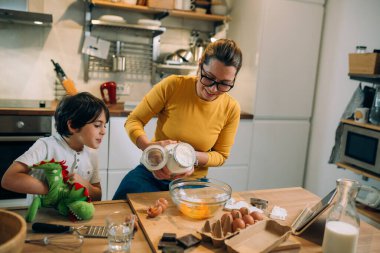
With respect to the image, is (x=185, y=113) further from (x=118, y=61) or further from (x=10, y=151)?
(x=118, y=61)

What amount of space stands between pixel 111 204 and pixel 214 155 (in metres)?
0.55

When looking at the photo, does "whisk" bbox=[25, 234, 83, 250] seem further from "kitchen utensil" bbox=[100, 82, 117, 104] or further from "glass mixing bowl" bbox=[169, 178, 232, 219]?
"kitchen utensil" bbox=[100, 82, 117, 104]

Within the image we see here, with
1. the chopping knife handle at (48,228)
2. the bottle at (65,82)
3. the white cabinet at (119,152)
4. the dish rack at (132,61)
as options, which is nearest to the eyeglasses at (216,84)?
the chopping knife handle at (48,228)

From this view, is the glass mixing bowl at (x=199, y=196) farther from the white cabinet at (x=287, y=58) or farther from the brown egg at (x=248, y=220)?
the white cabinet at (x=287, y=58)

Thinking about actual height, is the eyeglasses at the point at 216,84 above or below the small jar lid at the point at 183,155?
above

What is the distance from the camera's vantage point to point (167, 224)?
3.72ft

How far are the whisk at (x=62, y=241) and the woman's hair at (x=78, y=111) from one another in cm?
51

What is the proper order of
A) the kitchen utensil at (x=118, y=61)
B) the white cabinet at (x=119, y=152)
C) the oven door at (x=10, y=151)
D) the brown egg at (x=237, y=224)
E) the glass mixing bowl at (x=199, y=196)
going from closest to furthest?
the brown egg at (x=237, y=224) → the glass mixing bowl at (x=199, y=196) → the oven door at (x=10, y=151) → the white cabinet at (x=119, y=152) → the kitchen utensil at (x=118, y=61)

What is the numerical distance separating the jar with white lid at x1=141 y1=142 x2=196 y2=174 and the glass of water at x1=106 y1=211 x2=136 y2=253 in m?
0.25

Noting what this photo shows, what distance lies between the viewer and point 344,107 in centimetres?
286

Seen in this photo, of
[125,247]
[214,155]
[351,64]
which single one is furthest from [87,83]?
[125,247]

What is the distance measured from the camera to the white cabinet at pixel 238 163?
117 inches

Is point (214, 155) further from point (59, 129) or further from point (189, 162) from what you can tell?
point (59, 129)

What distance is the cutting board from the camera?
1.02 meters
